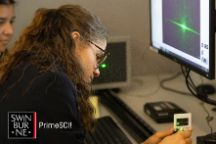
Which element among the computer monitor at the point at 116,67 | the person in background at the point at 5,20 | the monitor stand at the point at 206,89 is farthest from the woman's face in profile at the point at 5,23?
the monitor stand at the point at 206,89

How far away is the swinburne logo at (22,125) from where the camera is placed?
3.59ft

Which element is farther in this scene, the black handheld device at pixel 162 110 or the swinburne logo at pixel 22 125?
the black handheld device at pixel 162 110

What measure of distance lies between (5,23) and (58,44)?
70 cm

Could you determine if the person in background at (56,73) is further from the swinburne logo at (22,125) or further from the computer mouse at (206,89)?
the computer mouse at (206,89)

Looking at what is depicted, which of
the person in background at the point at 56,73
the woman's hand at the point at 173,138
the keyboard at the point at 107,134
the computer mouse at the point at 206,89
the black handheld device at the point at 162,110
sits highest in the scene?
the person in background at the point at 56,73

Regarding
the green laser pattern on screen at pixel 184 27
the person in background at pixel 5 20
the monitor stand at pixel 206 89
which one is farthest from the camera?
the monitor stand at pixel 206 89

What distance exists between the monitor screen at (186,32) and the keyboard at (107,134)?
0.33 metres

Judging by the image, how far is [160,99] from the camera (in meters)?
1.90

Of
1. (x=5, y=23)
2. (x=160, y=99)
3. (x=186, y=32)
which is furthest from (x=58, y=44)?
(x=160, y=99)

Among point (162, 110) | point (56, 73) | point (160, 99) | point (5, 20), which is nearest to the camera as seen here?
point (56, 73)

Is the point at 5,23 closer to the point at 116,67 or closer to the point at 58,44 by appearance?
the point at 116,67

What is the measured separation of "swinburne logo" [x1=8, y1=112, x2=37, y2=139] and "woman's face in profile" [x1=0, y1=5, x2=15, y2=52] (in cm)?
71

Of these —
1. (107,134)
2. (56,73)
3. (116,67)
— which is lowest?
(107,134)

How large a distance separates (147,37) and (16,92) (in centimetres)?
117
